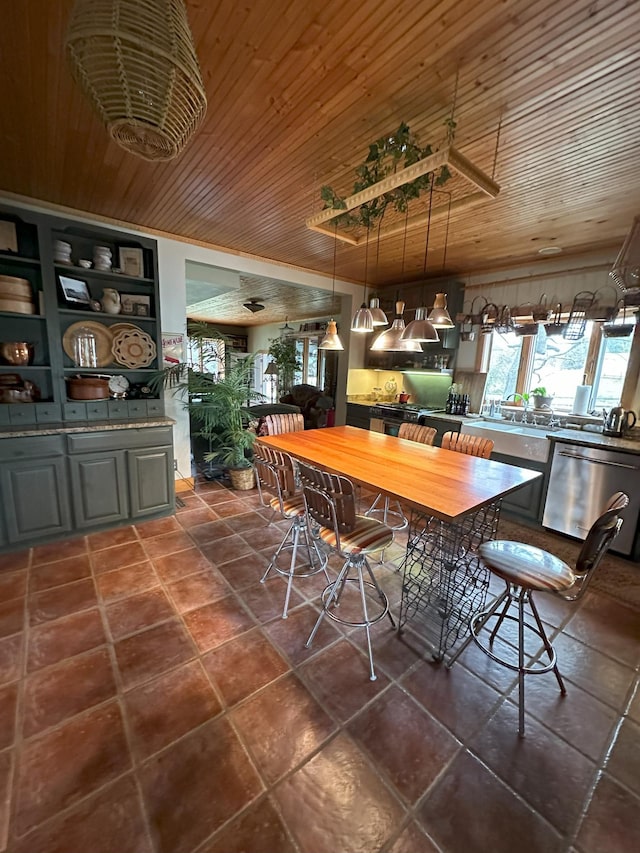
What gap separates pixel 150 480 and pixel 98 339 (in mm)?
1358

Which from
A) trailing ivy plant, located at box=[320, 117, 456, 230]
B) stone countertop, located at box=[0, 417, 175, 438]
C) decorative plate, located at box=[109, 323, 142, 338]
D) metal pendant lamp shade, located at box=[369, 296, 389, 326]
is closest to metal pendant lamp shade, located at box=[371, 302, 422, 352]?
metal pendant lamp shade, located at box=[369, 296, 389, 326]

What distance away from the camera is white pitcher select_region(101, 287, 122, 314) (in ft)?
9.83

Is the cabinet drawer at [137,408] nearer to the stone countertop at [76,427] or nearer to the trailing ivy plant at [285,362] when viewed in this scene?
the stone countertop at [76,427]

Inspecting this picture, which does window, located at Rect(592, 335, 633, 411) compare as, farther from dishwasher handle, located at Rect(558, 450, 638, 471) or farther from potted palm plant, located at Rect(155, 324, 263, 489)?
potted palm plant, located at Rect(155, 324, 263, 489)

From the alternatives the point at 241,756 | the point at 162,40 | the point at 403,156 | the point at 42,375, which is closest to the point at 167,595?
the point at 241,756

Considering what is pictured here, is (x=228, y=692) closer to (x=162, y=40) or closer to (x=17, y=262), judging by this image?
(x=162, y=40)

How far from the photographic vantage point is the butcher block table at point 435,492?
5.44ft

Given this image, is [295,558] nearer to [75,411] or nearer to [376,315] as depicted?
[376,315]

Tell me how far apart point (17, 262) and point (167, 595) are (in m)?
2.78

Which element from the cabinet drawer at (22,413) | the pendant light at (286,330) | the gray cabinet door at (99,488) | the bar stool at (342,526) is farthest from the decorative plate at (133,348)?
the pendant light at (286,330)

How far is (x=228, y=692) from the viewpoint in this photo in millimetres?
1530

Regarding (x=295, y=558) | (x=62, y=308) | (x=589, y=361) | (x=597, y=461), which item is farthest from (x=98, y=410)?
(x=589, y=361)

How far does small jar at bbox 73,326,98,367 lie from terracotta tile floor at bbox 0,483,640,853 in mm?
1782

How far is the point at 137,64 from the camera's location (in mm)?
854
